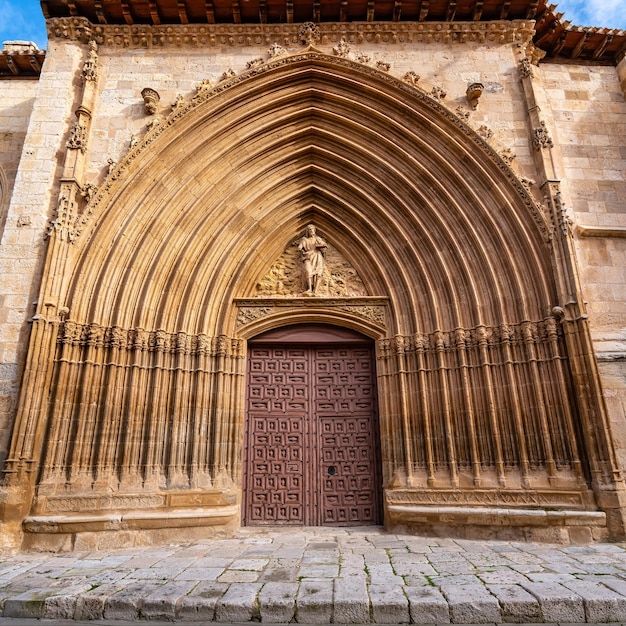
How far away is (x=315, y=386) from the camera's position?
311 inches

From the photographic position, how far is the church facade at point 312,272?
20.8 feet

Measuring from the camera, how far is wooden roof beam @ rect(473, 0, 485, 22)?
26.7 ft

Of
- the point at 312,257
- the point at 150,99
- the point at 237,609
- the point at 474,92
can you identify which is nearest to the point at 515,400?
the point at 312,257

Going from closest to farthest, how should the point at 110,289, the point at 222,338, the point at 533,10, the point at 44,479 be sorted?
the point at 44,479 < the point at 110,289 < the point at 222,338 < the point at 533,10

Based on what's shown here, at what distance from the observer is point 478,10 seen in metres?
8.29

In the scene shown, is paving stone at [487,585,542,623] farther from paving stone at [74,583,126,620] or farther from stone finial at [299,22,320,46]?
stone finial at [299,22,320,46]

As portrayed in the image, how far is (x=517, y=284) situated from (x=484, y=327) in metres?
0.87

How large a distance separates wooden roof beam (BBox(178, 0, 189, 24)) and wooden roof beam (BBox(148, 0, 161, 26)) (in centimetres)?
A: 40

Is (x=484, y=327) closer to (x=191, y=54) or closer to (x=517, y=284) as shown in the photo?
(x=517, y=284)

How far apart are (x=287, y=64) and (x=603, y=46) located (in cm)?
616

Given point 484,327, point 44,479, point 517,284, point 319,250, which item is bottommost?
point 44,479

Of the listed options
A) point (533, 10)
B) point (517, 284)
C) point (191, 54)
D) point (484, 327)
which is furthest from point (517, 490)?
point (191, 54)

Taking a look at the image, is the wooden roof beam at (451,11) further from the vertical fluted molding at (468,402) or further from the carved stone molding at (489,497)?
the carved stone molding at (489,497)

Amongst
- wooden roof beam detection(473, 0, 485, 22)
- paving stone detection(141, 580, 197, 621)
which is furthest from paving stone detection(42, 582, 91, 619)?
wooden roof beam detection(473, 0, 485, 22)
